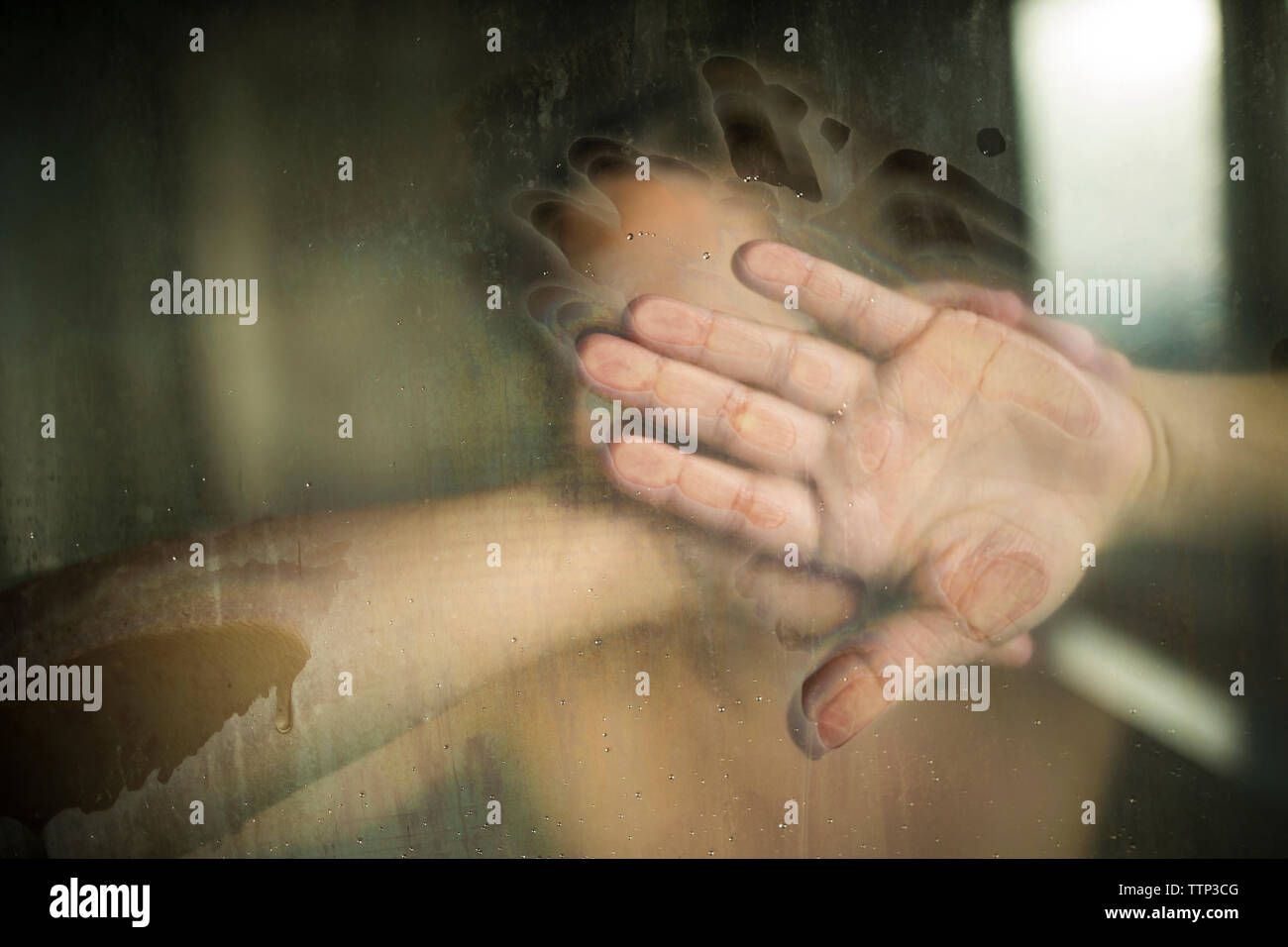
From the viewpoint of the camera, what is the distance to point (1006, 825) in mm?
2266

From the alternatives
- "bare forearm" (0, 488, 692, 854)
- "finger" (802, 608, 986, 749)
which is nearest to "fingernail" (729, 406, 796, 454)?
"bare forearm" (0, 488, 692, 854)

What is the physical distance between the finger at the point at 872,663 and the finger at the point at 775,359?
2.06ft

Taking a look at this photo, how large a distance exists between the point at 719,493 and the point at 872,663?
0.62 meters

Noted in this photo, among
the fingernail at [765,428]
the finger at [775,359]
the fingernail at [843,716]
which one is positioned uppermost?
the finger at [775,359]

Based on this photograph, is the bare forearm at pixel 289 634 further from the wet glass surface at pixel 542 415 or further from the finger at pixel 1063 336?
the finger at pixel 1063 336

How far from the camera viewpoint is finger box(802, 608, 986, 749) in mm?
2248

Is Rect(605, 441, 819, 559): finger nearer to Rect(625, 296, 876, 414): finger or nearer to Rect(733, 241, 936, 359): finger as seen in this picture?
Rect(625, 296, 876, 414): finger

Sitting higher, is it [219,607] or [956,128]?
[956,128]

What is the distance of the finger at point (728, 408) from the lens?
2.27 m

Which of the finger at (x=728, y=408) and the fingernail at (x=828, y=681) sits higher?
the finger at (x=728, y=408)

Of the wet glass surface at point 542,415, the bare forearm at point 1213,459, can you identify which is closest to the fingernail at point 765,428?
the wet glass surface at point 542,415
